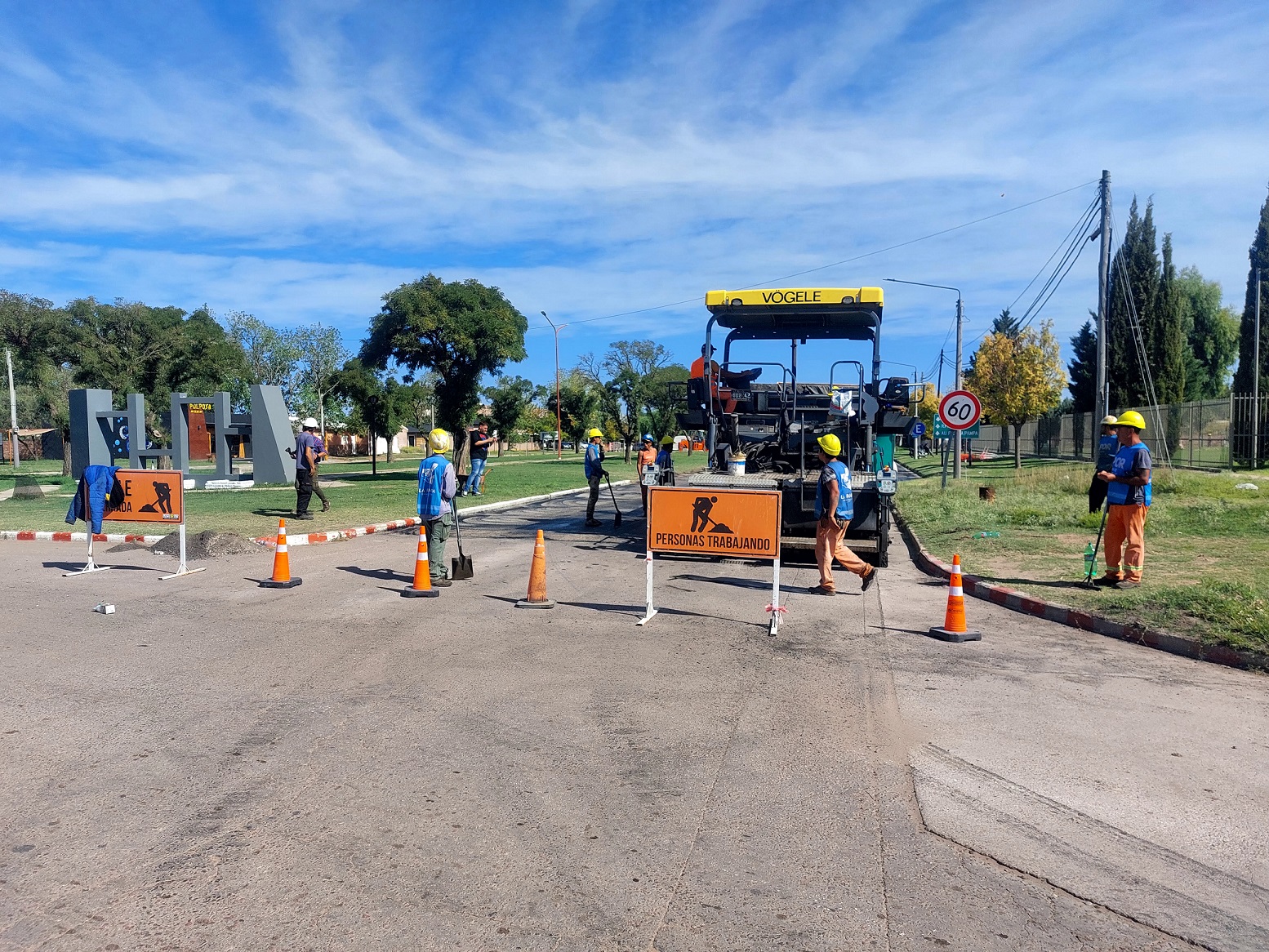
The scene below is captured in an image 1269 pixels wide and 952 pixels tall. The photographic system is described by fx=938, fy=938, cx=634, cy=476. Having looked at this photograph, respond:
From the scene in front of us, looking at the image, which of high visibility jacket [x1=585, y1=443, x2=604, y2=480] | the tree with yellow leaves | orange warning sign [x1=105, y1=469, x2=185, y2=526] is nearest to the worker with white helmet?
high visibility jacket [x1=585, y1=443, x2=604, y2=480]

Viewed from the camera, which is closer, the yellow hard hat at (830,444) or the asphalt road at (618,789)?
the asphalt road at (618,789)

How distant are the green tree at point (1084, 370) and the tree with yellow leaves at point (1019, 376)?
478 cm

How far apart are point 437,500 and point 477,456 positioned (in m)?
15.4

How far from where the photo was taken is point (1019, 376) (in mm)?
42500

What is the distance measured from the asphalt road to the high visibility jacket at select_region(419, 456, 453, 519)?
1.95 meters

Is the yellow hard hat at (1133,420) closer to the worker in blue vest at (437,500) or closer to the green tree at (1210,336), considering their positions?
the worker in blue vest at (437,500)

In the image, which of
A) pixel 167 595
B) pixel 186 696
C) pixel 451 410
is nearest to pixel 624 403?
pixel 451 410

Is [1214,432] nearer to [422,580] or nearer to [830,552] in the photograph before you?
[830,552]

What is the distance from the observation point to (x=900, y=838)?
13.4ft

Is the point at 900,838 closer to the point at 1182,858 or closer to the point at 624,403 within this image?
the point at 1182,858

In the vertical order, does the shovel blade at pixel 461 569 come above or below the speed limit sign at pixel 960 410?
below

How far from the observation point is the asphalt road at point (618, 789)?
3404mm

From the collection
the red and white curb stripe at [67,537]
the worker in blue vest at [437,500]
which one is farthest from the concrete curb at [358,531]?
the worker in blue vest at [437,500]

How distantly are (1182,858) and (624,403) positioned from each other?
59.6 metres
